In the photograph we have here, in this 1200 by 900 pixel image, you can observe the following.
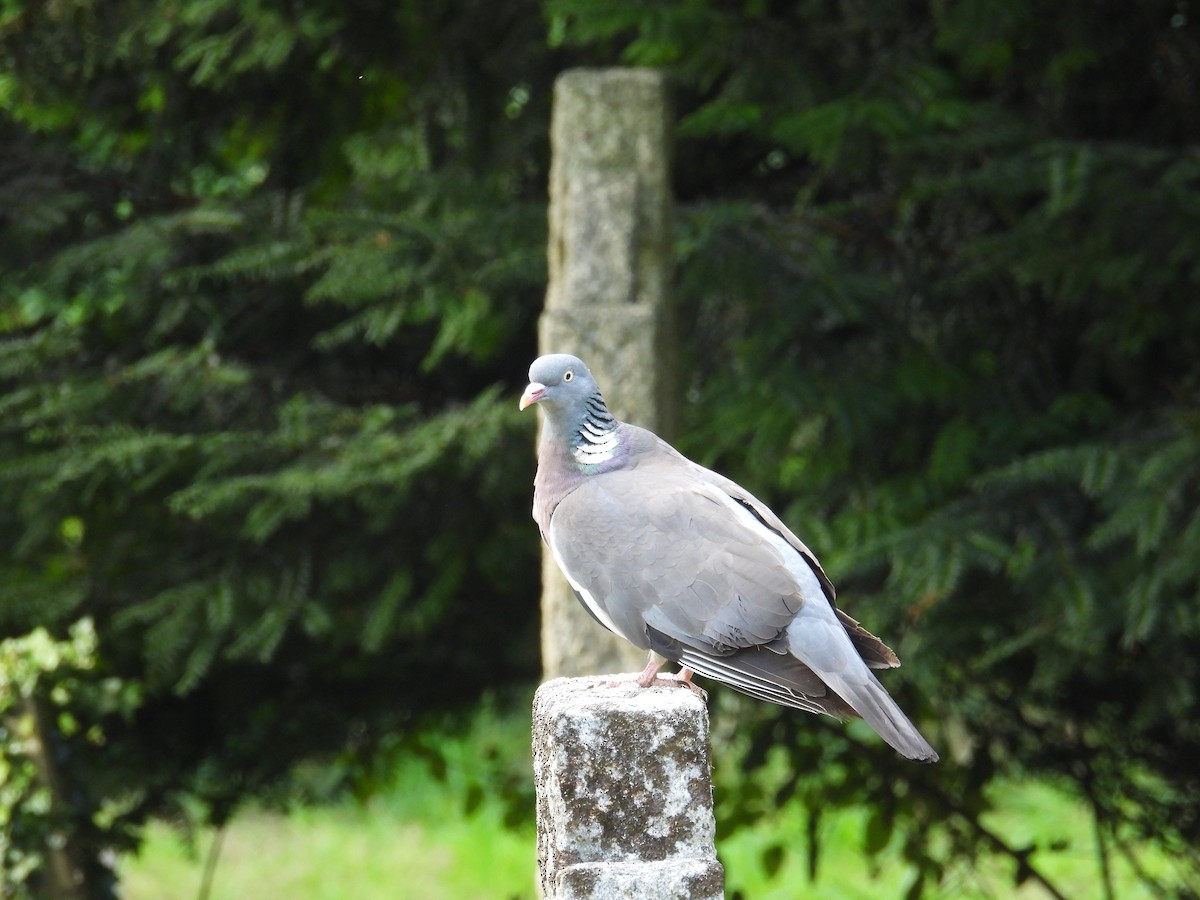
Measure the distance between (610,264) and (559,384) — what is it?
1.16m

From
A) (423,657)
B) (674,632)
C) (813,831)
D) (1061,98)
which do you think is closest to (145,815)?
(423,657)

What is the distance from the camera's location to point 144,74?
4.66 metres

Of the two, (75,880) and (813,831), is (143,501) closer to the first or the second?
(75,880)

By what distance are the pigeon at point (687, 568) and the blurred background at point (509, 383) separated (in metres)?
1.28

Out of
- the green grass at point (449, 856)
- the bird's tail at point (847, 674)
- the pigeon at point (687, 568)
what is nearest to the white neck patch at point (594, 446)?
the pigeon at point (687, 568)

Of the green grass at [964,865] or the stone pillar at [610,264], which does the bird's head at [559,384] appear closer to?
the stone pillar at [610,264]

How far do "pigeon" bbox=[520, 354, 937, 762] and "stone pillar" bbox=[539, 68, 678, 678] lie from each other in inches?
38.9

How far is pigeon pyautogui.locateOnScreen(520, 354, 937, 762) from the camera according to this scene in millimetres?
2141

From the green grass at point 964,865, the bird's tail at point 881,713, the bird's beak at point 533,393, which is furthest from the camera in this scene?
the green grass at point 964,865

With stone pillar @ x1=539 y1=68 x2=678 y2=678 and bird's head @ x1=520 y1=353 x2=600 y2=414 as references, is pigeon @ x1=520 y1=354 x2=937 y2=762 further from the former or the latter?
stone pillar @ x1=539 y1=68 x2=678 y2=678

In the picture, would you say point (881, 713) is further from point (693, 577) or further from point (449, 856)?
point (449, 856)

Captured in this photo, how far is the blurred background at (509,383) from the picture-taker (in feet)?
12.1

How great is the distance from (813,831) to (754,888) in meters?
3.16

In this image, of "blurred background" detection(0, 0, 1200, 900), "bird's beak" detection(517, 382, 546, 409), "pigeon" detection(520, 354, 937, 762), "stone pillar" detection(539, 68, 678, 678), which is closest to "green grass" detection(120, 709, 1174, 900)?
"blurred background" detection(0, 0, 1200, 900)
